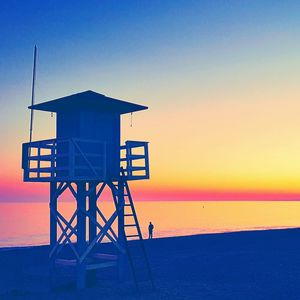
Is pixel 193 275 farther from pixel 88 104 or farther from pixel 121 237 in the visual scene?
pixel 88 104

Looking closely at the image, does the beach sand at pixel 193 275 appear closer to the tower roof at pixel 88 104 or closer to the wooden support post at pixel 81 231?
the wooden support post at pixel 81 231

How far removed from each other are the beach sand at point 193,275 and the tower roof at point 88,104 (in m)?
7.40

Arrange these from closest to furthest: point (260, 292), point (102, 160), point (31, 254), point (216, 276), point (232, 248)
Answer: point (260, 292) < point (102, 160) < point (216, 276) < point (31, 254) < point (232, 248)

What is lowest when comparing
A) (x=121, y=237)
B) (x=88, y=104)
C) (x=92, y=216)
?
(x=121, y=237)

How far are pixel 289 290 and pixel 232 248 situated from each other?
13800mm

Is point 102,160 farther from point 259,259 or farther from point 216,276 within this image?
point 259,259

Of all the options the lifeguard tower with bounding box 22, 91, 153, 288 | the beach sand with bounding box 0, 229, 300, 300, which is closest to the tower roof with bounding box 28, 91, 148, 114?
the lifeguard tower with bounding box 22, 91, 153, 288

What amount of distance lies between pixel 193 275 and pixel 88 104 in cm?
938

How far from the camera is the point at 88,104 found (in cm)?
1819

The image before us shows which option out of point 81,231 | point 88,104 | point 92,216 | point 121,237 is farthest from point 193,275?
point 88,104

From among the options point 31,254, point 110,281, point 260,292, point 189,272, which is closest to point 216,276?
point 189,272

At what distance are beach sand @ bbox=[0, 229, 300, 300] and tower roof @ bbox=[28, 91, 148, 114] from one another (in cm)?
740

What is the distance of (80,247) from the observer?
58.5 ft

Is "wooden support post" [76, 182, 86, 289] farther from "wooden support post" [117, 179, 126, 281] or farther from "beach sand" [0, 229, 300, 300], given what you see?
"wooden support post" [117, 179, 126, 281]
